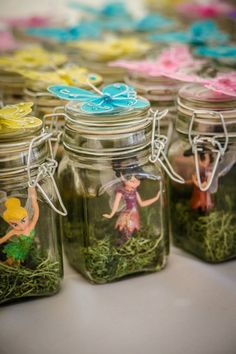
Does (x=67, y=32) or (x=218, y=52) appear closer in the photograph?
(x=218, y=52)

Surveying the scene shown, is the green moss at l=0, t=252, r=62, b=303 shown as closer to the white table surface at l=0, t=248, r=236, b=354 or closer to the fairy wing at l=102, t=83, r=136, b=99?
the white table surface at l=0, t=248, r=236, b=354

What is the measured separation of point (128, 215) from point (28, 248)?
0.12 metres

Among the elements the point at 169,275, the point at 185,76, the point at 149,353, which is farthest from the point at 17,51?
the point at 149,353

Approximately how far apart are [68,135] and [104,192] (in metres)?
0.08

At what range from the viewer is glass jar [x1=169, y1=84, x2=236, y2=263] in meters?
0.73

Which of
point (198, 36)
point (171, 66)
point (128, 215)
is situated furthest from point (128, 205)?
point (198, 36)

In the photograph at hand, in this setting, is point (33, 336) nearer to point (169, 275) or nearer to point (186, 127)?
point (169, 275)

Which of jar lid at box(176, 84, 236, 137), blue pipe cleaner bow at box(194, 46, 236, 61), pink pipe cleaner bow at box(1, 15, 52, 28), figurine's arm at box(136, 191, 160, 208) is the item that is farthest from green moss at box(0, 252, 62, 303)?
pink pipe cleaner bow at box(1, 15, 52, 28)

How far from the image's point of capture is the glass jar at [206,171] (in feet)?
2.38

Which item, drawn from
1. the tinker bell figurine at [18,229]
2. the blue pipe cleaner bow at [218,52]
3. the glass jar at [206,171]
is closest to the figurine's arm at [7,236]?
the tinker bell figurine at [18,229]

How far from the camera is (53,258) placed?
70 centimetres

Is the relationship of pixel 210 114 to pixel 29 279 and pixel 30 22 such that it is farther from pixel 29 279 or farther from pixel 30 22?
pixel 30 22

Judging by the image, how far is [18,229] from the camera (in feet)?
2.18

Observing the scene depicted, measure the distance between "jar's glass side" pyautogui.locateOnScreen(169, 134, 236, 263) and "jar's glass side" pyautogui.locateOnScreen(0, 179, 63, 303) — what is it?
168 mm
